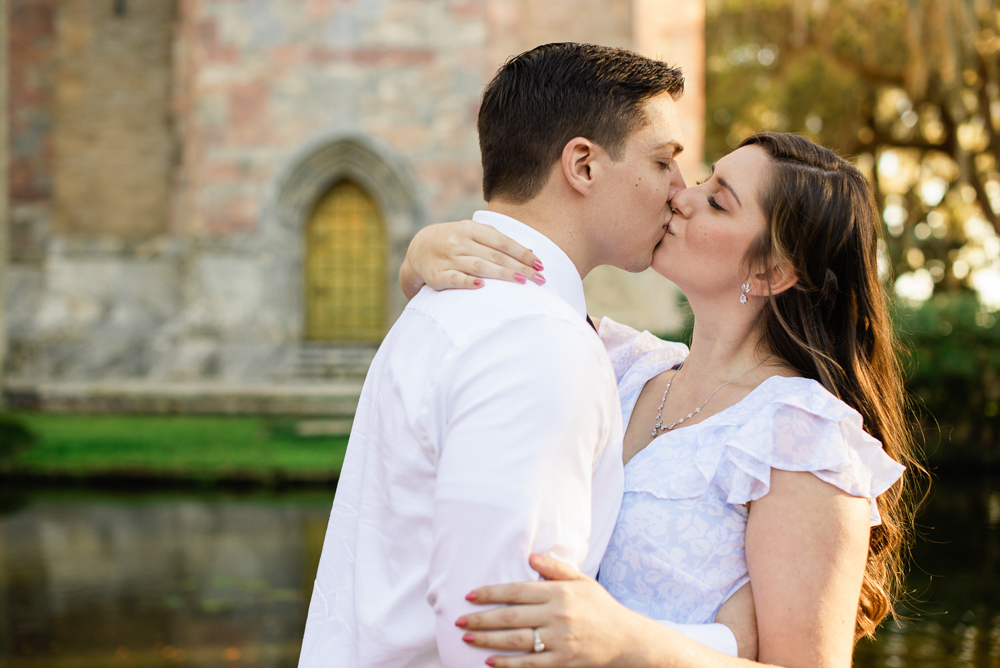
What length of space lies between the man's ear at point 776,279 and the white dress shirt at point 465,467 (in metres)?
0.65

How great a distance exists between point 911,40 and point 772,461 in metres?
15.4

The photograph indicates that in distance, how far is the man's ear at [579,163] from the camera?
1705mm

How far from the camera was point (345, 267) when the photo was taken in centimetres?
1520

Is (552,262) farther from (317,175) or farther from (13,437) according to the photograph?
(317,175)

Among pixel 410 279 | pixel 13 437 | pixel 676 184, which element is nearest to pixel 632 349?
pixel 676 184

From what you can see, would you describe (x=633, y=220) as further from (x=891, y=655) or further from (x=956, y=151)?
(x=956, y=151)

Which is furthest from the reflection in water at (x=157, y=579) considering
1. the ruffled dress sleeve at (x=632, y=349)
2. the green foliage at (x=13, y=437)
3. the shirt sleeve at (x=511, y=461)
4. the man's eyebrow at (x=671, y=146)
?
the man's eyebrow at (x=671, y=146)

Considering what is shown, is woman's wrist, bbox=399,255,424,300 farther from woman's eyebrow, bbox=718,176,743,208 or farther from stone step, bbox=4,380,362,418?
stone step, bbox=4,380,362,418

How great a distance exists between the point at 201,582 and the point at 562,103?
5.89 m

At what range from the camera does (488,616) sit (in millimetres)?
1297

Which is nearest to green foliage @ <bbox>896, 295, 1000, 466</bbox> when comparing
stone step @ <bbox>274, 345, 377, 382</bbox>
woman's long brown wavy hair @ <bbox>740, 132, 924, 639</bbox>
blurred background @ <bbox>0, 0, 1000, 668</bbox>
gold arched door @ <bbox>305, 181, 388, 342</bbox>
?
blurred background @ <bbox>0, 0, 1000, 668</bbox>

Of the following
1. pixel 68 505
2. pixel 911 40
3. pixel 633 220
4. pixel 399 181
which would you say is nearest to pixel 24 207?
pixel 399 181

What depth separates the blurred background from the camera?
21.4 feet

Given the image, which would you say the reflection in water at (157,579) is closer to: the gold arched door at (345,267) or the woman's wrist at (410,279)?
the woman's wrist at (410,279)
